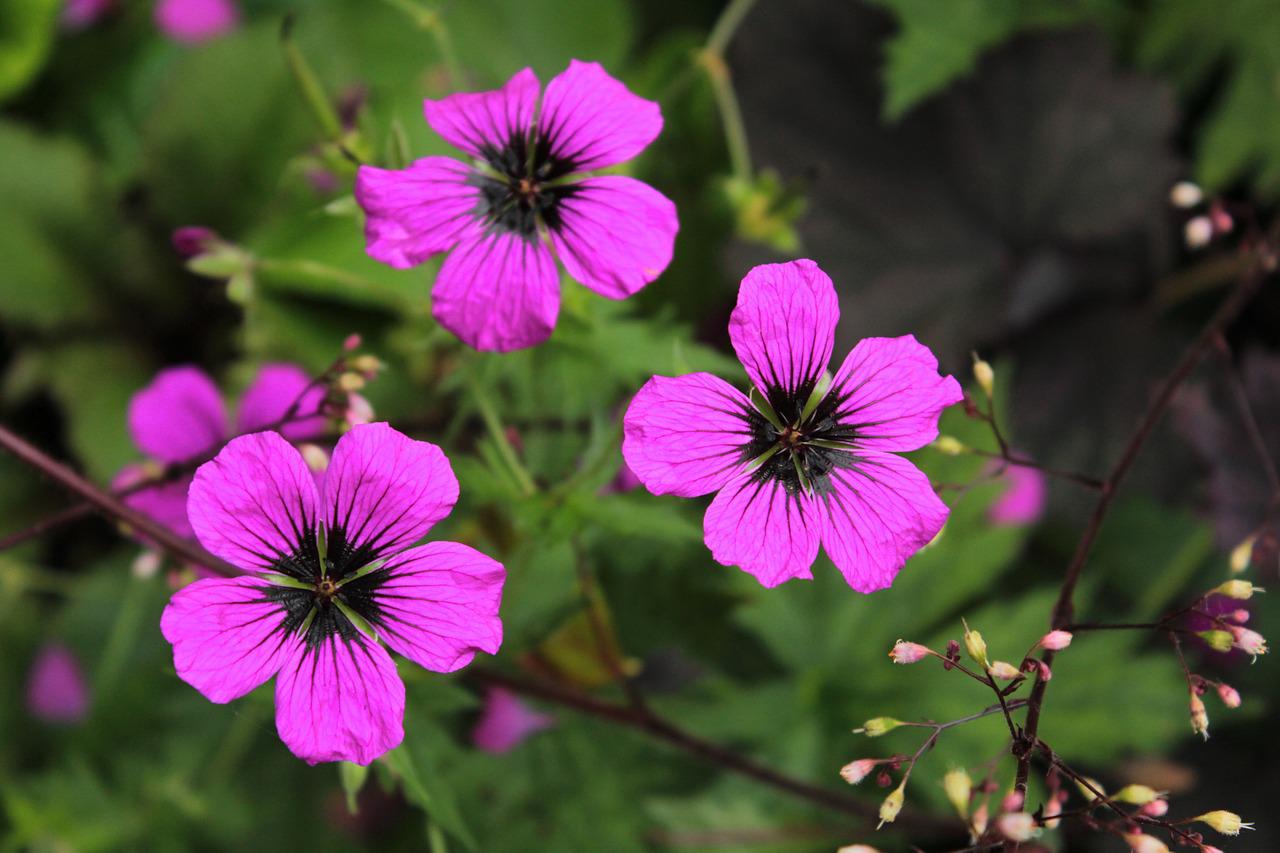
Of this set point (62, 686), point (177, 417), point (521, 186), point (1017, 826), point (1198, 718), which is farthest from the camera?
point (62, 686)

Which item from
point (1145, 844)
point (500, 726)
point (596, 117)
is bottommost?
point (500, 726)

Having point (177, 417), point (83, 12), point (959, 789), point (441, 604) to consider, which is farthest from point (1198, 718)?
point (83, 12)

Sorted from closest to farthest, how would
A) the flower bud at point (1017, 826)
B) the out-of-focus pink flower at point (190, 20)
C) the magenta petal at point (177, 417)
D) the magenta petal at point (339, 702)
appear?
the flower bud at point (1017, 826) → the magenta petal at point (339, 702) → the magenta petal at point (177, 417) → the out-of-focus pink flower at point (190, 20)

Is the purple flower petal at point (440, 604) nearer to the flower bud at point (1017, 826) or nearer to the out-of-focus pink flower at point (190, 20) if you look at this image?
the flower bud at point (1017, 826)

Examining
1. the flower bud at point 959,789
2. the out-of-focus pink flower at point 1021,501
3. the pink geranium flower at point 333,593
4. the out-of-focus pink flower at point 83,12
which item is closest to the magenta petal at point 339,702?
the pink geranium flower at point 333,593

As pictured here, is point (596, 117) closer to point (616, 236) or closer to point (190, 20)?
point (616, 236)

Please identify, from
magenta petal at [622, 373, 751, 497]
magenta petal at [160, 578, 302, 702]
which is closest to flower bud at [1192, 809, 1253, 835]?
magenta petal at [622, 373, 751, 497]
